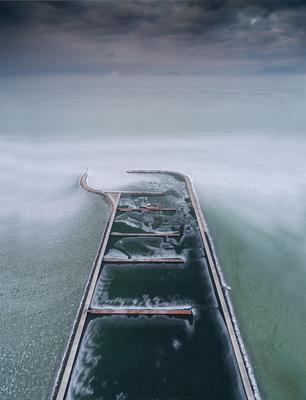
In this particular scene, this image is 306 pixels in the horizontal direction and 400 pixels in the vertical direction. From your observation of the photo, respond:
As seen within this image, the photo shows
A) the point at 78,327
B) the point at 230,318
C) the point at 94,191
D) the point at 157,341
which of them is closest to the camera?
the point at 157,341

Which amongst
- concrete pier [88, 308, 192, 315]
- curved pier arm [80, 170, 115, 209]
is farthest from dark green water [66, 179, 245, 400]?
curved pier arm [80, 170, 115, 209]

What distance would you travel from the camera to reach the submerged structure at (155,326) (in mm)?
9547

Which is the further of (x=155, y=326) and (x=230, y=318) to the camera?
(x=230, y=318)

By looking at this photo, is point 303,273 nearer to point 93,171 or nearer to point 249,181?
point 249,181

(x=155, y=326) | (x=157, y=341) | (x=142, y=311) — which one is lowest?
(x=157, y=341)

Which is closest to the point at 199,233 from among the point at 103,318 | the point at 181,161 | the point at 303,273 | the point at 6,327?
the point at 303,273

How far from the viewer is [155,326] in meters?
11.5

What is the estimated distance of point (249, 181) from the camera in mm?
23906

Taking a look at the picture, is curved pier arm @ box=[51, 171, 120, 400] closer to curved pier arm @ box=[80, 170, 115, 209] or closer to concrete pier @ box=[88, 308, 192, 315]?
concrete pier @ box=[88, 308, 192, 315]

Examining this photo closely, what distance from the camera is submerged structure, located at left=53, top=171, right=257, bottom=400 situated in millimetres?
9547

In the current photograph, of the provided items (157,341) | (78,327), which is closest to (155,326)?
(157,341)

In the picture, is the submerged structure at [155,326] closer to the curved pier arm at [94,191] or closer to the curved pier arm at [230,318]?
the curved pier arm at [230,318]

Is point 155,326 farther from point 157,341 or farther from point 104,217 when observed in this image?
Answer: point 104,217

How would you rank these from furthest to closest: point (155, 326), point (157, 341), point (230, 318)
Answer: point (230, 318) → point (155, 326) → point (157, 341)
